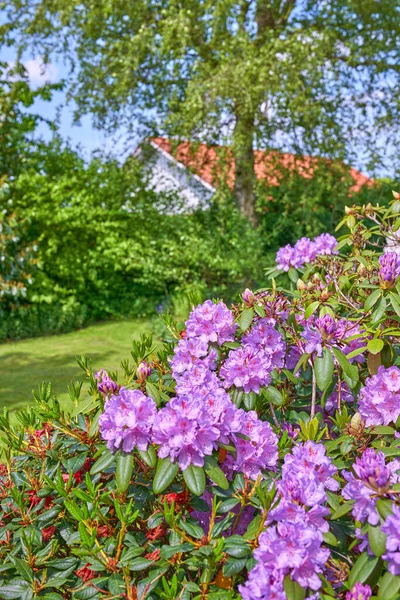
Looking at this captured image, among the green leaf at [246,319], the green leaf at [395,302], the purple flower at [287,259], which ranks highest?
the purple flower at [287,259]

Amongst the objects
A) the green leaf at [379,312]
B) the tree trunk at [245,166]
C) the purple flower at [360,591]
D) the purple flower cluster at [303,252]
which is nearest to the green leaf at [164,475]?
the purple flower at [360,591]

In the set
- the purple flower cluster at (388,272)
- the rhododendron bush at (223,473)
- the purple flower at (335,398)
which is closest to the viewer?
the rhododendron bush at (223,473)

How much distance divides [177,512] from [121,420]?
1.11 feet

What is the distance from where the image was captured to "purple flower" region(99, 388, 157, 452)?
1.59 meters

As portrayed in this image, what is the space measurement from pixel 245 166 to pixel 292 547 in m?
9.49

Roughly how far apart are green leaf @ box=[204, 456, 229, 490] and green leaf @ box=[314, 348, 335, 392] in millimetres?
428

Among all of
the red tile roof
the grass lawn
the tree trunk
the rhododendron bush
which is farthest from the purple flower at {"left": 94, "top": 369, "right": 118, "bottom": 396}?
the red tile roof

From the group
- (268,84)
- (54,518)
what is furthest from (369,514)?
(268,84)

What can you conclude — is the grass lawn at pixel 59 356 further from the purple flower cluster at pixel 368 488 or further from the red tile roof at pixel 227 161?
the purple flower cluster at pixel 368 488

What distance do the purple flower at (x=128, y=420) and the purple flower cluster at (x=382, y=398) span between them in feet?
2.13

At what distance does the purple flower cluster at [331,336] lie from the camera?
189 cm

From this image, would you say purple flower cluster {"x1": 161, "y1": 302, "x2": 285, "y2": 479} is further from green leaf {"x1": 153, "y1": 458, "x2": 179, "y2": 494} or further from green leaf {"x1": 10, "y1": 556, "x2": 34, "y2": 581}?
green leaf {"x1": 10, "y1": 556, "x2": 34, "y2": 581}

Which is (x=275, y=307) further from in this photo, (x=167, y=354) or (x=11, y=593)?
(x=11, y=593)

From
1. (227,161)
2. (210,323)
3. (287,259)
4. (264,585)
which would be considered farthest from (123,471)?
(227,161)
